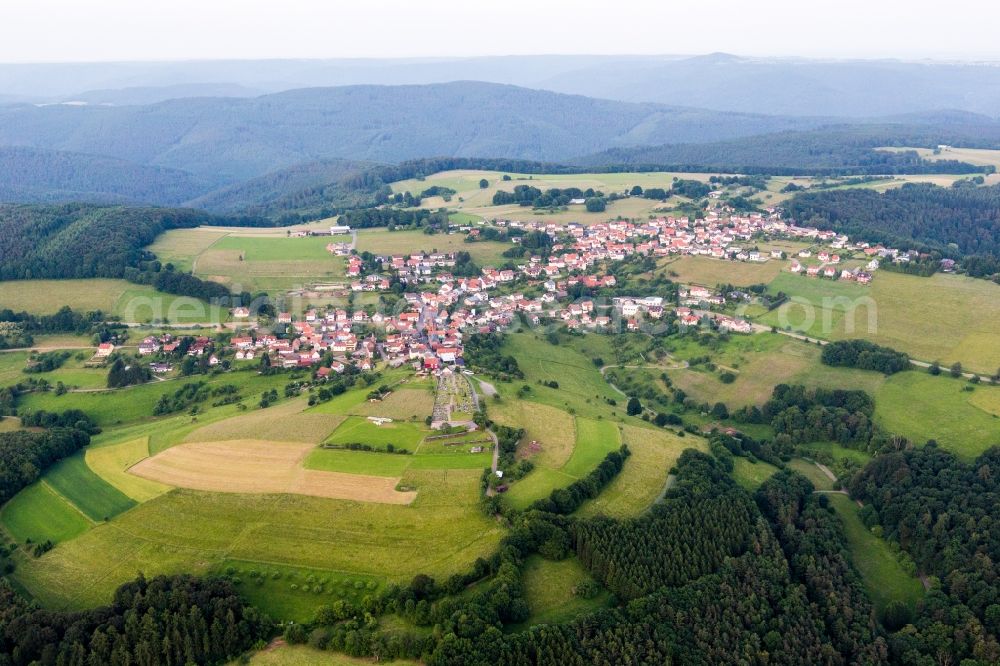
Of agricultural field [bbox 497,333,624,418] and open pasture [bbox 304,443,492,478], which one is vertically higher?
open pasture [bbox 304,443,492,478]

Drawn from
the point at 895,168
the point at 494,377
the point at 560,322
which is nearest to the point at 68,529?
the point at 494,377

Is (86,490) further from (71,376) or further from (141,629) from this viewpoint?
(71,376)

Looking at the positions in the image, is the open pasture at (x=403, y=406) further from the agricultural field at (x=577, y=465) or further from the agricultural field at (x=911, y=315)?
the agricultural field at (x=911, y=315)

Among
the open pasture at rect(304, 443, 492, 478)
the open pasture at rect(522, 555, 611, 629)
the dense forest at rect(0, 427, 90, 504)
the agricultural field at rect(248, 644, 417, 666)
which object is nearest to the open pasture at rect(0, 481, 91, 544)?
the dense forest at rect(0, 427, 90, 504)

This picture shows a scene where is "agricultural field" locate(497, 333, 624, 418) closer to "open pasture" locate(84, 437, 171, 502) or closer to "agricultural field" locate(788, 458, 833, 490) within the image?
"agricultural field" locate(788, 458, 833, 490)

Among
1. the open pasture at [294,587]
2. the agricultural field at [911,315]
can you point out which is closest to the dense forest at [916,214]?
the agricultural field at [911,315]
